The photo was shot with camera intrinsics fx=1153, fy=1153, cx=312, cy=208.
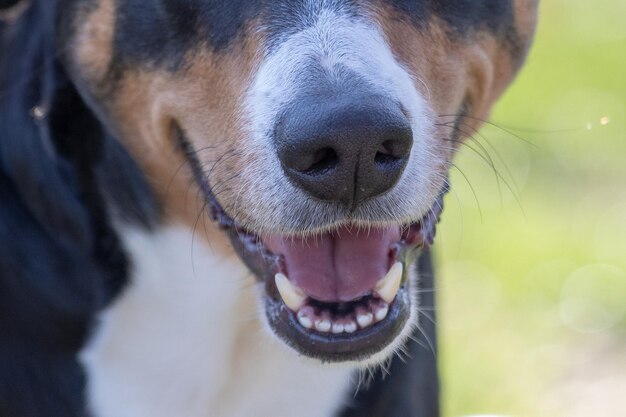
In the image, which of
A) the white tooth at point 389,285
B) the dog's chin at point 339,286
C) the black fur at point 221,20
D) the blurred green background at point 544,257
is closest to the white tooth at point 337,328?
the dog's chin at point 339,286

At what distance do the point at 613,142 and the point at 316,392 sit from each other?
4088 mm

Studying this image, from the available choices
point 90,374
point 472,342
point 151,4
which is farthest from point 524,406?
point 151,4

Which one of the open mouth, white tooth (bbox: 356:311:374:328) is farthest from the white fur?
white tooth (bbox: 356:311:374:328)

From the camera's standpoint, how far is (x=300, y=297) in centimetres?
264

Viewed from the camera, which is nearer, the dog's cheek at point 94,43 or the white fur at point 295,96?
the white fur at point 295,96

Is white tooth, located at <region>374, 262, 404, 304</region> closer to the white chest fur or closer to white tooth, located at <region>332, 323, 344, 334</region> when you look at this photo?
white tooth, located at <region>332, 323, 344, 334</region>

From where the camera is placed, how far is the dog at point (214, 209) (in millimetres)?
2523

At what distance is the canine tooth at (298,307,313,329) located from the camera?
2.61m

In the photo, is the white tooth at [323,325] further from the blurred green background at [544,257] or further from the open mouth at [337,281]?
the blurred green background at [544,257]

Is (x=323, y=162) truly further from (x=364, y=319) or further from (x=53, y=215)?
(x=53, y=215)

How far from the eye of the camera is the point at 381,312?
2.61m

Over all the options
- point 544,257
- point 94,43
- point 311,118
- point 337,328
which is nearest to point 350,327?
point 337,328

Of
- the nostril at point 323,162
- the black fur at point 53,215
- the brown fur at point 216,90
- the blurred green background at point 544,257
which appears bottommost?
the blurred green background at point 544,257

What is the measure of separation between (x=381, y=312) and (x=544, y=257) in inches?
128
